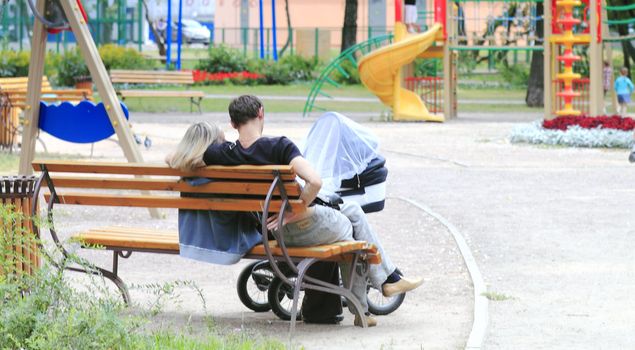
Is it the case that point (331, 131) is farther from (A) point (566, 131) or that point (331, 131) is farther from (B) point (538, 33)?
(B) point (538, 33)

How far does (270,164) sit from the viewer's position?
684cm

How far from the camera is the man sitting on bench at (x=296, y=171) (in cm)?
673

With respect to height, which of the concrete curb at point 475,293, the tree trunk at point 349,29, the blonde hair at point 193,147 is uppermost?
the tree trunk at point 349,29

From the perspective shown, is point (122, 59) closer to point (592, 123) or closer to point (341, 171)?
point (592, 123)

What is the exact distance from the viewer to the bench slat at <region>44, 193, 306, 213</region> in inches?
263

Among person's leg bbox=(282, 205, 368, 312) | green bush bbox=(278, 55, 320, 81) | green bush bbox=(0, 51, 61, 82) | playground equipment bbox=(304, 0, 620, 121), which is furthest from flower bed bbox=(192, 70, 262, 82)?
person's leg bbox=(282, 205, 368, 312)

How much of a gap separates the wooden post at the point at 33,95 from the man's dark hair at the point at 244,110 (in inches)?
217

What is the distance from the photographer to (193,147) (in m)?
6.94

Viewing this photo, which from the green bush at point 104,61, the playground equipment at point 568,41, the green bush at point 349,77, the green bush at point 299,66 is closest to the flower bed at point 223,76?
the green bush at point 104,61

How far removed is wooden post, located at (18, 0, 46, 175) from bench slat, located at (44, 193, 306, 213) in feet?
15.5

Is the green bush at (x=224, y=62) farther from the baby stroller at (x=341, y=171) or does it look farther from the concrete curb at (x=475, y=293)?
the baby stroller at (x=341, y=171)

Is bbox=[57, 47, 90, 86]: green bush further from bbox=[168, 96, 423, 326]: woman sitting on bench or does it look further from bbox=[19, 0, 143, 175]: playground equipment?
bbox=[168, 96, 423, 326]: woman sitting on bench

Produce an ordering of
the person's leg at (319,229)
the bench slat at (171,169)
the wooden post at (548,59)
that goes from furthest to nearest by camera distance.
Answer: the wooden post at (548,59)
the person's leg at (319,229)
the bench slat at (171,169)

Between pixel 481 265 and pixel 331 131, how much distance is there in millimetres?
2041
